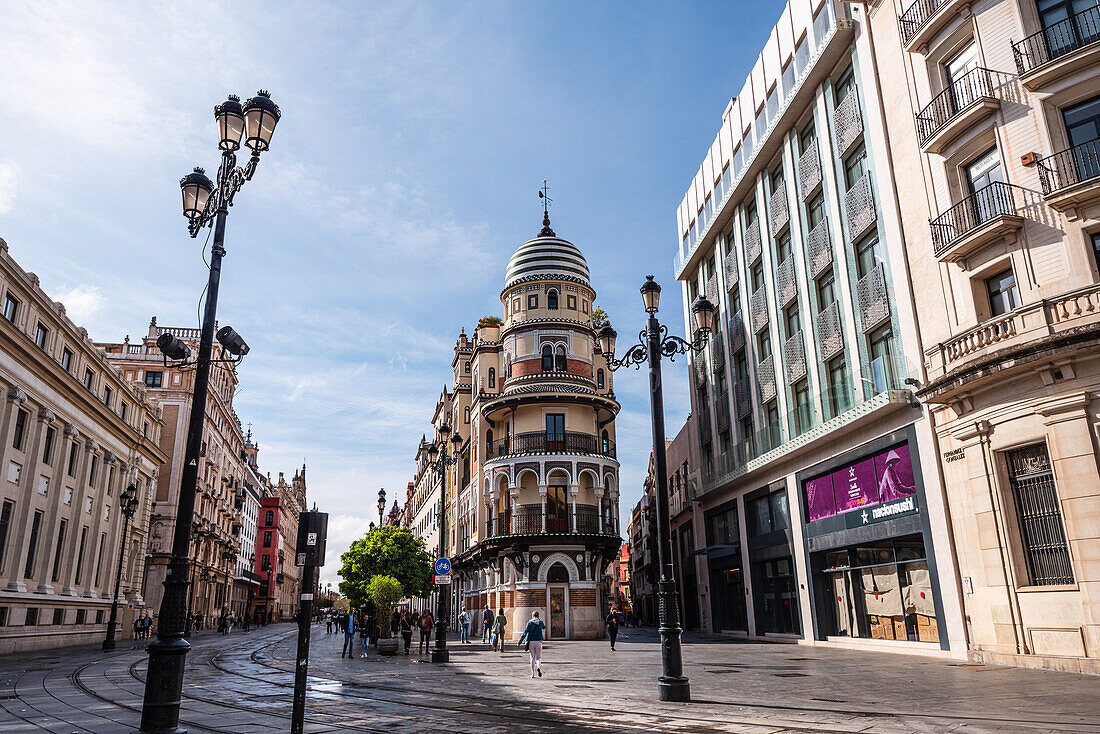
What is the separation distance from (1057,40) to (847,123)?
25.1ft

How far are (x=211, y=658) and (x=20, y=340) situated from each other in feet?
47.2

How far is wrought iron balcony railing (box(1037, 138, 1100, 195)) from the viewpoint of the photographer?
1667 cm

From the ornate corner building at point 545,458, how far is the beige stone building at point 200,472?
1750 centimetres

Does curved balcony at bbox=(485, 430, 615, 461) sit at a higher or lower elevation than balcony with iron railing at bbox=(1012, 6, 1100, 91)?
lower

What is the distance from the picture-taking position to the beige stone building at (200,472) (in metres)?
53.7

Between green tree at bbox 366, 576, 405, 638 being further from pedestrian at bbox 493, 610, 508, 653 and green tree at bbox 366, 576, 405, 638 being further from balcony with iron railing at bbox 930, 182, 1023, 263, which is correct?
balcony with iron railing at bbox 930, 182, 1023, 263

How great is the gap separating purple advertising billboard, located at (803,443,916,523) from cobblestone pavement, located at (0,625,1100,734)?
15.4 ft

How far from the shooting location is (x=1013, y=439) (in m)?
17.0

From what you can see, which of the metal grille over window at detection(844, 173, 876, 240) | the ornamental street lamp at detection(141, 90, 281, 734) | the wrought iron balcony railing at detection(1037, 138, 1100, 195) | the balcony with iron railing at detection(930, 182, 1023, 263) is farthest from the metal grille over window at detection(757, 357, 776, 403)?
the ornamental street lamp at detection(141, 90, 281, 734)

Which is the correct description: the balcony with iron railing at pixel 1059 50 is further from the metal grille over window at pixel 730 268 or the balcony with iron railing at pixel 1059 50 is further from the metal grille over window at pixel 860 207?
the metal grille over window at pixel 730 268

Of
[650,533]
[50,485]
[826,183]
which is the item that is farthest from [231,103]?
[650,533]

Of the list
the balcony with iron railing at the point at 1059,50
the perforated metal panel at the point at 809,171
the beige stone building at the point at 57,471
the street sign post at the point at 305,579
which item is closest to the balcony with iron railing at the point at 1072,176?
the balcony with iron railing at the point at 1059,50

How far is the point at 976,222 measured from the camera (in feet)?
61.7

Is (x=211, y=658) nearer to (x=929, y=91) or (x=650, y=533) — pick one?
(x=929, y=91)
